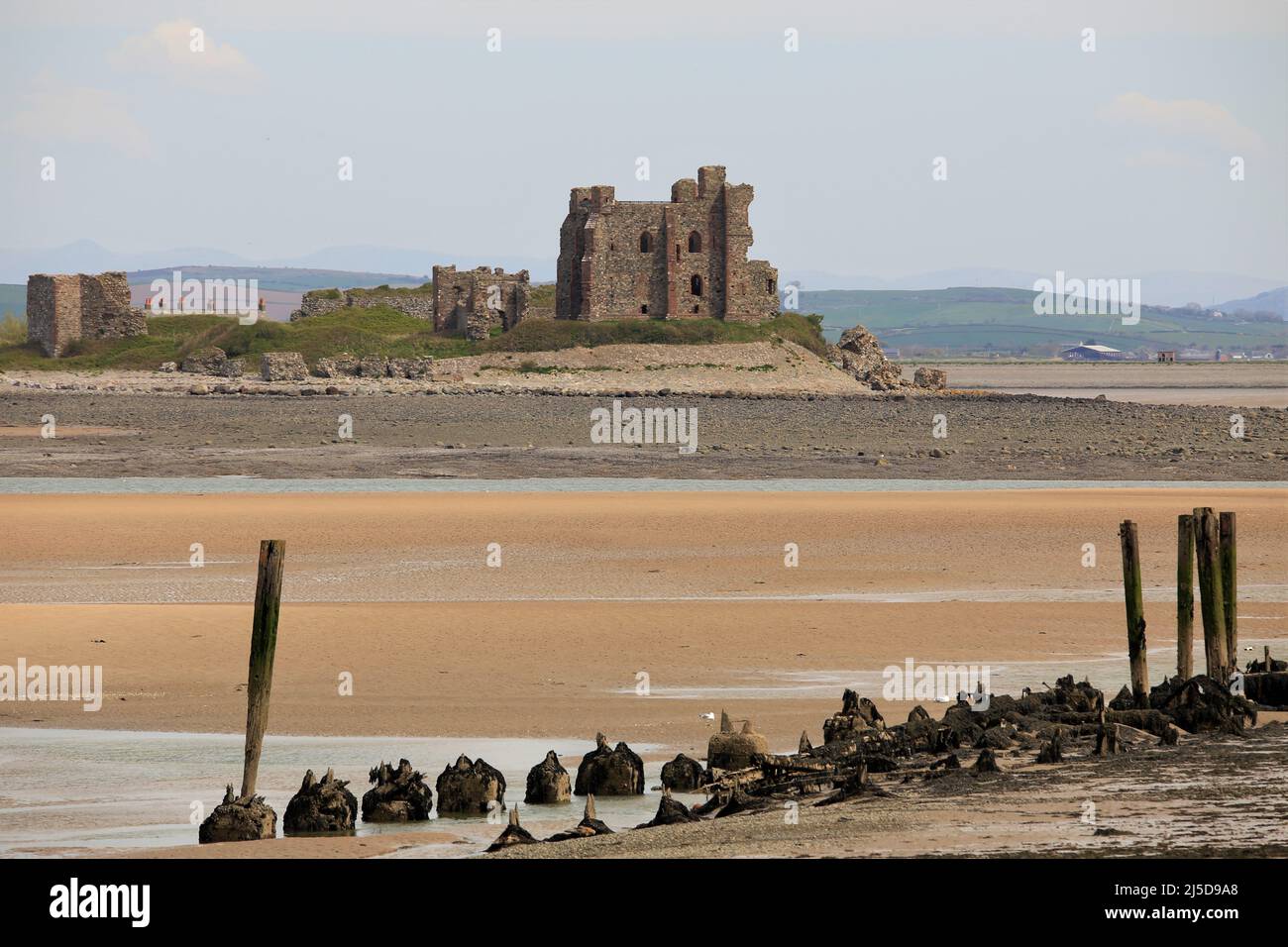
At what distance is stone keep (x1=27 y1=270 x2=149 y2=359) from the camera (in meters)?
74.7

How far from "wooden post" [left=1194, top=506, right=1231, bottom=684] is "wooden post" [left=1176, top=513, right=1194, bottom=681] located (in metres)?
0.11

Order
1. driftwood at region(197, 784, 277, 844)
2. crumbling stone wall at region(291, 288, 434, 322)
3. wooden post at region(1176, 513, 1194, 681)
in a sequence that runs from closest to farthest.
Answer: driftwood at region(197, 784, 277, 844), wooden post at region(1176, 513, 1194, 681), crumbling stone wall at region(291, 288, 434, 322)

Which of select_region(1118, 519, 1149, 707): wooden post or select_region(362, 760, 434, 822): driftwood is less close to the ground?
select_region(1118, 519, 1149, 707): wooden post

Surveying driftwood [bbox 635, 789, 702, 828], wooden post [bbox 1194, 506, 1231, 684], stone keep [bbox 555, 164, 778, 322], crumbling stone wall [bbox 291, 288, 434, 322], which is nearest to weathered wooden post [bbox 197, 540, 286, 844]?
driftwood [bbox 635, 789, 702, 828]

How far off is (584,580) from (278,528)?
677cm

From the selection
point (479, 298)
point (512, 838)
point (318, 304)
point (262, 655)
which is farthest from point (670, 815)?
point (318, 304)

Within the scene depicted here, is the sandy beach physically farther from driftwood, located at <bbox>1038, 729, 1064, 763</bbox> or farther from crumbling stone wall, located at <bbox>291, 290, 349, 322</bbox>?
crumbling stone wall, located at <bbox>291, 290, 349, 322</bbox>

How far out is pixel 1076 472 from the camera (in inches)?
1625

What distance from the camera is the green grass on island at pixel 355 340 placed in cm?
7075

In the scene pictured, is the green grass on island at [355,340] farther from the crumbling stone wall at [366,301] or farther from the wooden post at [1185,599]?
the wooden post at [1185,599]

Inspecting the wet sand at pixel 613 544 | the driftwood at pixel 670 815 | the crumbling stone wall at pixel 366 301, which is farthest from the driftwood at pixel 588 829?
the crumbling stone wall at pixel 366 301
